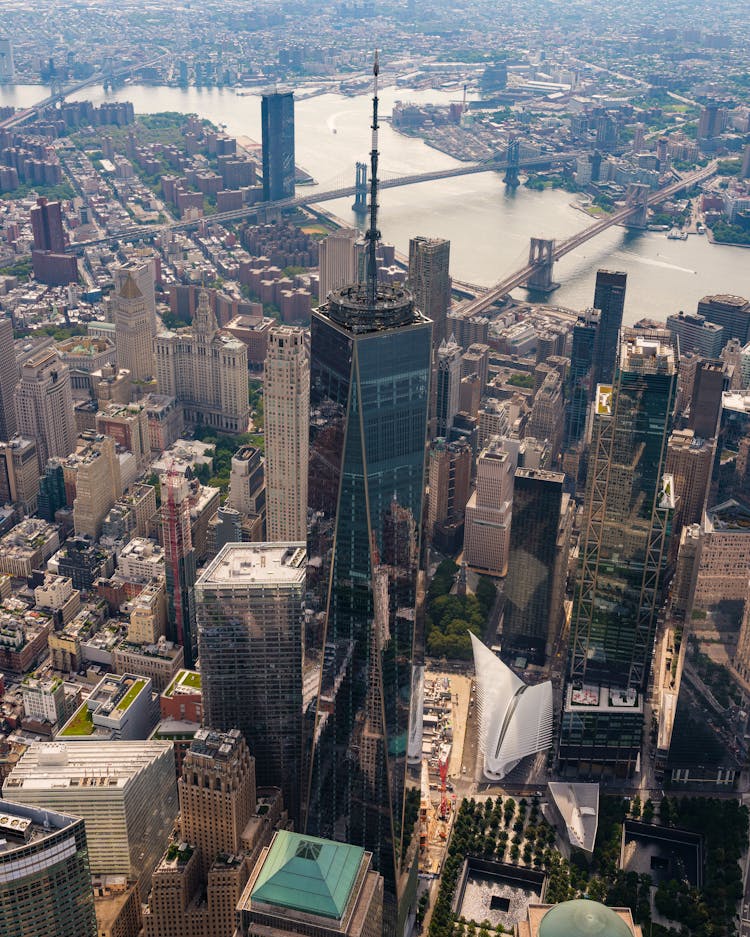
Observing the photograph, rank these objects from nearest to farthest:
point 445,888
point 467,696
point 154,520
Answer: point 445,888 < point 467,696 < point 154,520

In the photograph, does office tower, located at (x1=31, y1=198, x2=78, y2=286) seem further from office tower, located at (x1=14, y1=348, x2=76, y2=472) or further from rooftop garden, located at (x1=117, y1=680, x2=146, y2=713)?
rooftop garden, located at (x1=117, y1=680, x2=146, y2=713)

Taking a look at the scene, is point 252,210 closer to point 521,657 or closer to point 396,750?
point 521,657

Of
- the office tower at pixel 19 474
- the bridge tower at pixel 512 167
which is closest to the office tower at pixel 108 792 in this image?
the office tower at pixel 19 474

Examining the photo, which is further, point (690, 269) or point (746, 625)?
point (690, 269)

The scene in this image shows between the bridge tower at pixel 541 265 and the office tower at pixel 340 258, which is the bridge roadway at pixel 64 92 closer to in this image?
the bridge tower at pixel 541 265

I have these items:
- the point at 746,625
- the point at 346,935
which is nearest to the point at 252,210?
the point at 746,625

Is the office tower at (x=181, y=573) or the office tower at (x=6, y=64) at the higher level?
the office tower at (x=6, y=64)
